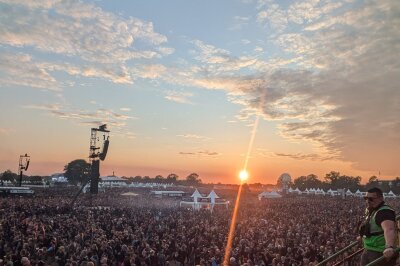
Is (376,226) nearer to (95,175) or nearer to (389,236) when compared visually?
(389,236)

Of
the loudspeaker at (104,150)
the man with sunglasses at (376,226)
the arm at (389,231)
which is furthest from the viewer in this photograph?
the loudspeaker at (104,150)

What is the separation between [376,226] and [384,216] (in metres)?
0.23

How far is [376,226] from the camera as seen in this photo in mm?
4227

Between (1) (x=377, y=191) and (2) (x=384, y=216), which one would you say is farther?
(1) (x=377, y=191)

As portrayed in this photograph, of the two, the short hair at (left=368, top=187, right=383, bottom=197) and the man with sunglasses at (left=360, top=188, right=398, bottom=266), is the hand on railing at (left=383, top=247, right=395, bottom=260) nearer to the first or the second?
the man with sunglasses at (left=360, top=188, right=398, bottom=266)

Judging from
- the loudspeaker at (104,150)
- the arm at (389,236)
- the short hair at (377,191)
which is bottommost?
the arm at (389,236)

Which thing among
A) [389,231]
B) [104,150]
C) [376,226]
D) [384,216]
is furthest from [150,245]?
[104,150]

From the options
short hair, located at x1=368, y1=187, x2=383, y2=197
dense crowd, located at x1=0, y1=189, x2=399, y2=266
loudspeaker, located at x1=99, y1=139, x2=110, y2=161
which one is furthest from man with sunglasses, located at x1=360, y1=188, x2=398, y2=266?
loudspeaker, located at x1=99, y1=139, x2=110, y2=161

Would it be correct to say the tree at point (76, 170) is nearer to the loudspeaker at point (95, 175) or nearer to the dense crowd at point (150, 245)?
the loudspeaker at point (95, 175)

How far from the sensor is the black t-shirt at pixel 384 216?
401 centimetres

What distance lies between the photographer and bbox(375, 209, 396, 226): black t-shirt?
13.1ft

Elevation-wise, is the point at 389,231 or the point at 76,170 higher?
the point at 76,170

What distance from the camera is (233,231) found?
21.6 meters

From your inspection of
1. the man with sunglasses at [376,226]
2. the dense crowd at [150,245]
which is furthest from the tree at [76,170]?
the man with sunglasses at [376,226]
